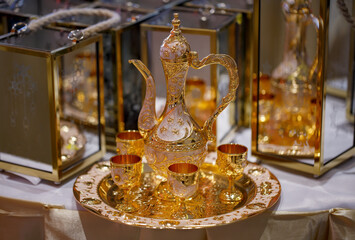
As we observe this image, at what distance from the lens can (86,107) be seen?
137 cm

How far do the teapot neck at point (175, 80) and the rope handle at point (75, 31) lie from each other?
231mm

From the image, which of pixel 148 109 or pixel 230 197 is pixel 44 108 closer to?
Result: pixel 148 109

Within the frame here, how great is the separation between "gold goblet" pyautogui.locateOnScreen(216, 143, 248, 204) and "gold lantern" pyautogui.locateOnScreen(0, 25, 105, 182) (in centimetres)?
32

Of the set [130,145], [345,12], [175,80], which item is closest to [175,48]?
[175,80]

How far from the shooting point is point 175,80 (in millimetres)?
991

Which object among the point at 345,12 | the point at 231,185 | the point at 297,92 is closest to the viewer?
the point at 231,185

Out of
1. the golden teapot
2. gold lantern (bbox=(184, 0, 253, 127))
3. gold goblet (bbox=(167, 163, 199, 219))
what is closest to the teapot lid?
the golden teapot

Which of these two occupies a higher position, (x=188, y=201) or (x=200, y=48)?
(x=200, y=48)

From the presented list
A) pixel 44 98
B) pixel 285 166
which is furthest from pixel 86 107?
pixel 285 166

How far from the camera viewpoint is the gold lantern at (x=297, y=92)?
44.3 inches

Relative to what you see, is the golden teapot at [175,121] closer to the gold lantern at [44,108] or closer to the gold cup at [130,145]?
the gold cup at [130,145]

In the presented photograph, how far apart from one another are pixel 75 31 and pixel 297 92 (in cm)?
52

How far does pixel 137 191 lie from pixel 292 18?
1.69 feet

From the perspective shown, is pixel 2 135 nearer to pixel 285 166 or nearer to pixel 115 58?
pixel 115 58
